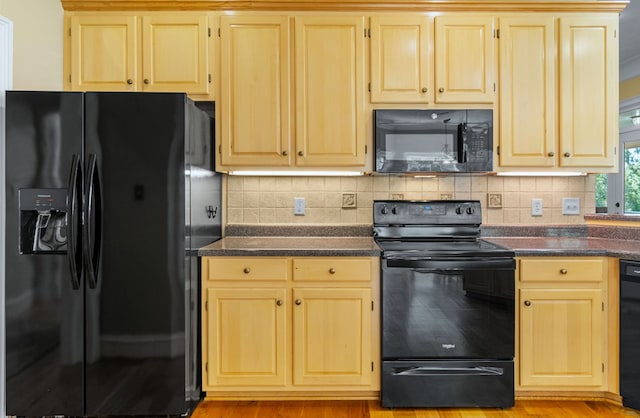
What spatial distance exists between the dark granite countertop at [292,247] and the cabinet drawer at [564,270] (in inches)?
32.0

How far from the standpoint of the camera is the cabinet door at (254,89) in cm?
235

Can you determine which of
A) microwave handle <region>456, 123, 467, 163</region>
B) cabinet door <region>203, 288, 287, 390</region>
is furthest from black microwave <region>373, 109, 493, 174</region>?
cabinet door <region>203, 288, 287, 390</region>

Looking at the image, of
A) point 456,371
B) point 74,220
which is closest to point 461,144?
point 456,371

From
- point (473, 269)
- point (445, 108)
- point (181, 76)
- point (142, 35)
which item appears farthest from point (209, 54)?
point (473, 269)

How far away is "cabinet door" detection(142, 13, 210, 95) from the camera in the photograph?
235 centimetres

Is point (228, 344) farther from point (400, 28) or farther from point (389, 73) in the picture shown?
point (400, 28)

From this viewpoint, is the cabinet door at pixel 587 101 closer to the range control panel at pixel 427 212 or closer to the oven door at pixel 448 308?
the range control panel at pixel 427 212

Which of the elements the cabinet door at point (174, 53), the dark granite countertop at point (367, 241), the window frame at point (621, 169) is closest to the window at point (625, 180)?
the window frame at point (621, 169)

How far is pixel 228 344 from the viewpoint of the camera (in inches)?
83.1

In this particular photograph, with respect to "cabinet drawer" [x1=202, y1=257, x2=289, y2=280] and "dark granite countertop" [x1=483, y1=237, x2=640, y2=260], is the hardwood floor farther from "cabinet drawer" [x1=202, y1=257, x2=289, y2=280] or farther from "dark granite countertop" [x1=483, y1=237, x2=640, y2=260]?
"dark granite countertop" [x1=483, y1=237, x2=640, y2=260]

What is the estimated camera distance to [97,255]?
6.22ft

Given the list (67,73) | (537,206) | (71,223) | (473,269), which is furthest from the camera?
(537,206)

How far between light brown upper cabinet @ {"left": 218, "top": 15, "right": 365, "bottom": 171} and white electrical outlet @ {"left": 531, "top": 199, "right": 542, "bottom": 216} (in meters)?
1.26

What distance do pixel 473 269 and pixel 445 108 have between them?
97cm
